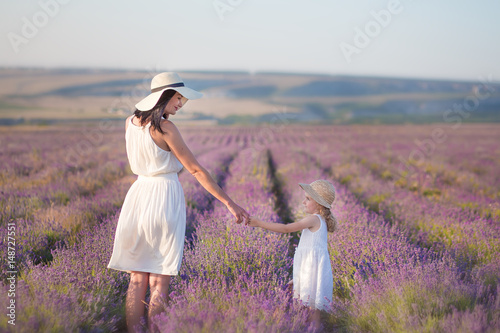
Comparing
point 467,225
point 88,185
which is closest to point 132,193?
point 467,225

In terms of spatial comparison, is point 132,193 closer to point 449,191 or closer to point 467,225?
point 467,225

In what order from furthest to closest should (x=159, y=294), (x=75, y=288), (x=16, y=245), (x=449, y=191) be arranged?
(x=449, y=191) < (x=16, y=245) < (x=75, y=288) < (x=159, y=294)

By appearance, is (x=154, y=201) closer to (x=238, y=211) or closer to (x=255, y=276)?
(x=238, y=211)

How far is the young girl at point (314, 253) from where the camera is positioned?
9.52ft

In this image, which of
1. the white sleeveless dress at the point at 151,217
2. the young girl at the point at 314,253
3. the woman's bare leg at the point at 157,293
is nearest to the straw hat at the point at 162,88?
the white sleeveless dress at the point at 151,217

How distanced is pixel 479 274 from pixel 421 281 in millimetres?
742

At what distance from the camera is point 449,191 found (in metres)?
8.33

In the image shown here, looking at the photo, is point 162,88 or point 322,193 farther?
point 322,193

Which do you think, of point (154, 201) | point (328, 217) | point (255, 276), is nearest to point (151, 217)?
point (154, 201)

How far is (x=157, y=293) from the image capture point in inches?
102

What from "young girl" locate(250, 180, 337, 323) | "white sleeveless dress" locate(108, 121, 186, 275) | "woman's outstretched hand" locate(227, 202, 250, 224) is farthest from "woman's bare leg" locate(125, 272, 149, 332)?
"young girl" locate(250, 180, 337, 323)

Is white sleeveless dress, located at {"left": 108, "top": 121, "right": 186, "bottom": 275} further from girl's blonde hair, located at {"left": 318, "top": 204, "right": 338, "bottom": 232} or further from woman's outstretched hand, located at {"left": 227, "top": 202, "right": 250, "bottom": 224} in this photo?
girl's blonde hair, located at {"left": 318, "top": 204, "right": 338, "bottom": 232}

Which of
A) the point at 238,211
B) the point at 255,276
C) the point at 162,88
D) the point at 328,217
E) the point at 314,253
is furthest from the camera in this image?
the point at 255,276

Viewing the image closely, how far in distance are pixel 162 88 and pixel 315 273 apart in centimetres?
179
